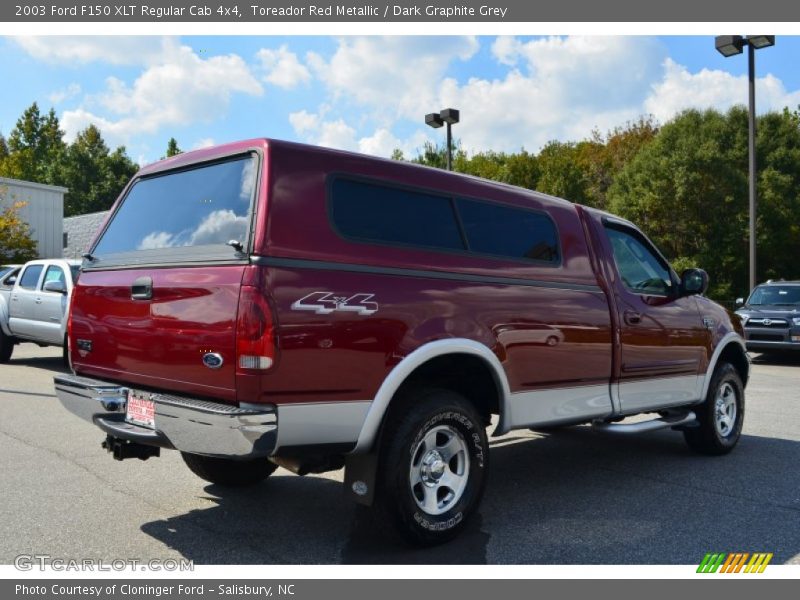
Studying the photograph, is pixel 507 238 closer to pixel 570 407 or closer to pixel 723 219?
pixel 570 407

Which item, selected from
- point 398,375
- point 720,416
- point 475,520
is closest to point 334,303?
point 398,375

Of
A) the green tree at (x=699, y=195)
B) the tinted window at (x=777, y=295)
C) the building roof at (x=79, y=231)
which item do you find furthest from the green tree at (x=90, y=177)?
the tinted window at (x=777, y=295)

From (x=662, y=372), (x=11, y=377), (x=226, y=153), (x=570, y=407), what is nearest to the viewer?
(x=226, y=153)

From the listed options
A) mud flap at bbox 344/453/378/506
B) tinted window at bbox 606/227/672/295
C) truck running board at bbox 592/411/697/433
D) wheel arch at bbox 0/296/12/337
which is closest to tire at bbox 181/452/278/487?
mud flap at bbox 344/453/378/506

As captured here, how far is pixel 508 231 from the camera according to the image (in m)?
4.87

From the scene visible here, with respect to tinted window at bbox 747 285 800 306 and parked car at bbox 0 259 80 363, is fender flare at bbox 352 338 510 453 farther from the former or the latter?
tinted window at bbox 747 285 800 306

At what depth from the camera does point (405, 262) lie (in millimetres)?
4047

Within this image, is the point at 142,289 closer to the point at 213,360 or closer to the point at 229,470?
the point at 213,360

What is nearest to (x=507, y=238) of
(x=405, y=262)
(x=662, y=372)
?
(x=405, y=262)

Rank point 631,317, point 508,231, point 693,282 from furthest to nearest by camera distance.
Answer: point 693,282, point 631,317, point 508,231

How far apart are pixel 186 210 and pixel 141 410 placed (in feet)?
3.74

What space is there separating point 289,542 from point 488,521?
1.23 m

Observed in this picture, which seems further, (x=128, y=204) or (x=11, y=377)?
(x=11, y=377)

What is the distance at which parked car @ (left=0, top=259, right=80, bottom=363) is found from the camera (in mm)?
11688
